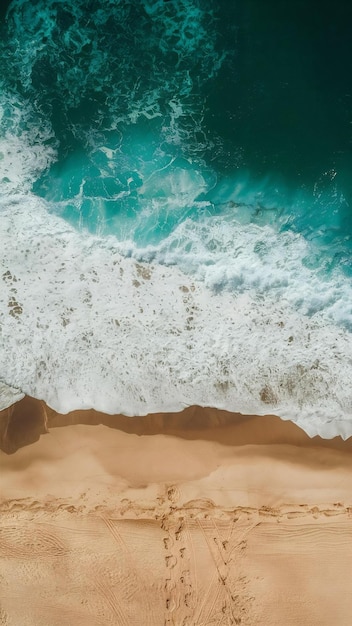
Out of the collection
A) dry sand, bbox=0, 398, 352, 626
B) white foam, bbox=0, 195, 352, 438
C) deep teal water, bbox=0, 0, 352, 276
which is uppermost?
deep teal water, bbox=0, 0, 352, 276

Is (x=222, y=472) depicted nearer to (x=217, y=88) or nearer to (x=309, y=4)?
(x=217, y=88)

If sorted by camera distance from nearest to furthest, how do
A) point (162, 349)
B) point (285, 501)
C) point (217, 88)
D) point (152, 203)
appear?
point (285, 501), point (162, 349), point (152, 203), point (217, 88)

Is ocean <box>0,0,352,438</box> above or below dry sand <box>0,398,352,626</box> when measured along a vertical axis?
above

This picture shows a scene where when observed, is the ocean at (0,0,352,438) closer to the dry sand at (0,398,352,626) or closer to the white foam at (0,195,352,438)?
the white foam at (0,195,352,438)

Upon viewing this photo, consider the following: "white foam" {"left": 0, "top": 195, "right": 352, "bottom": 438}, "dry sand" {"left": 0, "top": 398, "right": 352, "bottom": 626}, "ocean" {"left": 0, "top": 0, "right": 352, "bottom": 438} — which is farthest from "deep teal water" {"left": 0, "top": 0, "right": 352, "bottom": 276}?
"dry sand" {"left": 0, "top": 398, "right": 352, "bottom": 626}

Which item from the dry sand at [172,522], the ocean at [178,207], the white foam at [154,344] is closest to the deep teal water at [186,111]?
the ocean at [178,207]

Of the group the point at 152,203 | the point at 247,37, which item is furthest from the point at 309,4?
the point at 152,203

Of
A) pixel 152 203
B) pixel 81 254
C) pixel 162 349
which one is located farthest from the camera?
pixel 152 203

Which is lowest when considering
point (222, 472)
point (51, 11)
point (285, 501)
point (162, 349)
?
point (285, 501)
